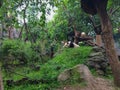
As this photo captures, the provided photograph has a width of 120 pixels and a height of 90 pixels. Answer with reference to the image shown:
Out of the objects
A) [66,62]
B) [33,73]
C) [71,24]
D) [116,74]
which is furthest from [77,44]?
[116,74]

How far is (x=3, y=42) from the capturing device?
905 cm

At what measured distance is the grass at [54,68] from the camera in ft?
29.7

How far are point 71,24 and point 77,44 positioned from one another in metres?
2.26

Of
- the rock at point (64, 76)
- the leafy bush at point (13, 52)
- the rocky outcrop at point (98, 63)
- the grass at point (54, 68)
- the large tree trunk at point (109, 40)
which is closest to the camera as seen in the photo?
the large tree trunk at point (109, 40)

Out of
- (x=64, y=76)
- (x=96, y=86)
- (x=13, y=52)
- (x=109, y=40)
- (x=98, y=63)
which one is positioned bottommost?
(x=96, y=86)

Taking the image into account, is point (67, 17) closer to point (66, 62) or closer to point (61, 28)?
point (61, 28)

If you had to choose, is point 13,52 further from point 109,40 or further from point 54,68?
point 109,40

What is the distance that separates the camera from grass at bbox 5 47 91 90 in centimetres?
906

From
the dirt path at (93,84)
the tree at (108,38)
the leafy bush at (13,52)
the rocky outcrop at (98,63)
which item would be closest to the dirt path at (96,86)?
the dirt path at (93,84)

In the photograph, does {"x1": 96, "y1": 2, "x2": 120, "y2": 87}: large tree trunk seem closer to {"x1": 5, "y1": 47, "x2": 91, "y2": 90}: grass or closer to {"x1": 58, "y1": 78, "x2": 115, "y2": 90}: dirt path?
{"x1": 58, "y1": 78, "x2": 115, "y2": 90}: dirt path

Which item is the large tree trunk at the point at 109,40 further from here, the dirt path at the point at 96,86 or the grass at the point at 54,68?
the grass at the point at 54,68

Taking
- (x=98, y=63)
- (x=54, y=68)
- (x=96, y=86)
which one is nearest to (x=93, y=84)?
(x=96, y=86)

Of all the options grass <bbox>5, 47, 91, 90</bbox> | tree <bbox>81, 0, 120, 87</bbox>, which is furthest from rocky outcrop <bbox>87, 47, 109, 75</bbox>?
tree <bbox>81, 0, 120, 87</bbox>

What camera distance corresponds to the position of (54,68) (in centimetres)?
1116
